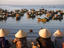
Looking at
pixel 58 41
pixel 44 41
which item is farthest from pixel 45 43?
pixel 58 41

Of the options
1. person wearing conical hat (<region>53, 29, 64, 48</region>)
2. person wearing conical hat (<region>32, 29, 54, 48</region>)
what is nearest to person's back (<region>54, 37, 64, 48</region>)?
person wearing conical hat (<region>53, 29, 64, 48</region>)

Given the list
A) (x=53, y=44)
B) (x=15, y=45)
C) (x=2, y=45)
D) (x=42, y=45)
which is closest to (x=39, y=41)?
(x=42, y=45)

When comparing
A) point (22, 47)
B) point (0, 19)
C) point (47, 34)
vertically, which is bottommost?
point (0, 19)

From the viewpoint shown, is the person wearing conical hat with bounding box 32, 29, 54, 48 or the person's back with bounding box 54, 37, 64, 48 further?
the person's back with bounding box 54, 37, 64, 48

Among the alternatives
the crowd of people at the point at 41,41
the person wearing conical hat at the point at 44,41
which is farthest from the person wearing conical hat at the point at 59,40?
the person wearing conical hat at the point at 44,41

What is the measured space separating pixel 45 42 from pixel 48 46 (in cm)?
15

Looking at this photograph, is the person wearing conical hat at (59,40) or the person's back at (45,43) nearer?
the person's back at (45,43)

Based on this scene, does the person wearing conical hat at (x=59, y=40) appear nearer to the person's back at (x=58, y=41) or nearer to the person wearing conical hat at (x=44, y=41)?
the person's back at (x=58, y=41)

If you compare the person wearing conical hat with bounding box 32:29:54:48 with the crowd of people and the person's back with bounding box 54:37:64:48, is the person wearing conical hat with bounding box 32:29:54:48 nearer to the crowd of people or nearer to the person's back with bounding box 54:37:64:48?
the crowd of people

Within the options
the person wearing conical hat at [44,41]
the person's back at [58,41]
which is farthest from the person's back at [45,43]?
the person's back at [58,41]

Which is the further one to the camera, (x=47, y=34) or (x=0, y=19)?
(x=0, y=19)

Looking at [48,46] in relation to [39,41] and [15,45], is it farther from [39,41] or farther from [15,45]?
[15,45]

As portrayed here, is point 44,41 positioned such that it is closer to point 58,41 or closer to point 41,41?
point 41,41

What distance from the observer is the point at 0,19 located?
901 inches
